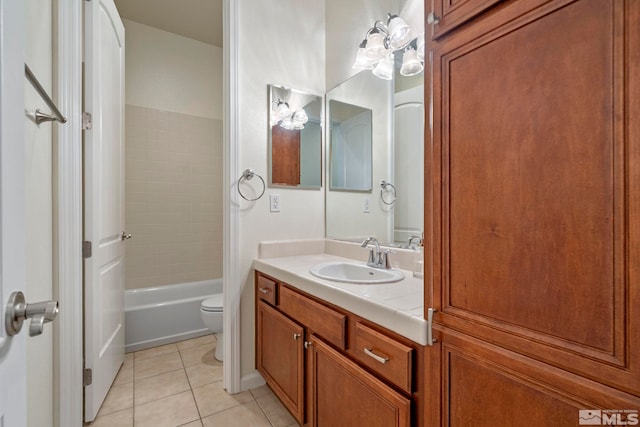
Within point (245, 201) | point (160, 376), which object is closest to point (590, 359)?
point (245, 201)

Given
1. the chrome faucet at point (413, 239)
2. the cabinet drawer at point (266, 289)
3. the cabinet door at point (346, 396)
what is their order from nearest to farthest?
the cabinet door at point (346, 396), the chrome faucet at point (413, 239), the cabinet drawer at point (266, 289)

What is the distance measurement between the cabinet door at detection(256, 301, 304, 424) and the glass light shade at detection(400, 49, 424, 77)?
4.62ft

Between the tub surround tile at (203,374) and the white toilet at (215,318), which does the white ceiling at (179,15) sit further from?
the tub surround tile at (203,374)

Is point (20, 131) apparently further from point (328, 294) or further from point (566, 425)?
point (566, 425)

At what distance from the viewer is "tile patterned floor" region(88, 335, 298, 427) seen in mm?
1527

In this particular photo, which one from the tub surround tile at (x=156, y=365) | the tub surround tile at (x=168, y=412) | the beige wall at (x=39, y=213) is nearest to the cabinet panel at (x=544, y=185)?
the beige wall at (x=39, y=213)

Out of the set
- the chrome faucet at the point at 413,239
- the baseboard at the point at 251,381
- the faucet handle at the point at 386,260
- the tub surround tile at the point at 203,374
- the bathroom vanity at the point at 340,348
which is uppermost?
the chrome faucet at the point at 413,239

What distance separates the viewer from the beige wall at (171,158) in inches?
107

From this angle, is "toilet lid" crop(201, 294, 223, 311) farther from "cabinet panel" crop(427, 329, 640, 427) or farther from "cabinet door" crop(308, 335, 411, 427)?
"cabinet panel" crop(427, 329, 640, 427)

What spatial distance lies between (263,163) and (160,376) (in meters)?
1.60

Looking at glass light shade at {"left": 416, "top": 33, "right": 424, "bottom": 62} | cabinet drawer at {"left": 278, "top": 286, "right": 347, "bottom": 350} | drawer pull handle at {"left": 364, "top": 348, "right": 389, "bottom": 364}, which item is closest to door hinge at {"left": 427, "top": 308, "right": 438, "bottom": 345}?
drawer pull handle at {"left": 364, "top": 348, "right": 389, "bottom": 364}

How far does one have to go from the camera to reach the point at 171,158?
2.91m

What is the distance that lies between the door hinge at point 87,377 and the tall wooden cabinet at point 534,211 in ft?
5.55

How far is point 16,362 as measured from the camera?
19.6 inches
